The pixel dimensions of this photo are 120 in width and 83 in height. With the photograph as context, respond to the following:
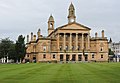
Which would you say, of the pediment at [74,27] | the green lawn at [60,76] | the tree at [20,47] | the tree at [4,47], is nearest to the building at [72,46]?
the pediment at [74,27]

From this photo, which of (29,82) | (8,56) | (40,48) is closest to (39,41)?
(40,48)

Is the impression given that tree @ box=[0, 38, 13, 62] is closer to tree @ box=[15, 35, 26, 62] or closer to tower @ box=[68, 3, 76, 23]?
tree @ box=[15, 35, 26, 62]

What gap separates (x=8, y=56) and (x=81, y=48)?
3297 centimetres

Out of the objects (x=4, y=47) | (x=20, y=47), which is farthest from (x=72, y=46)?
(x=4, y=47)

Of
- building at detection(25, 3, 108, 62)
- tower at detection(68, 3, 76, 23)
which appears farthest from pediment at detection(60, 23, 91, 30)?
tower at detection(68, 3, 76, 23)

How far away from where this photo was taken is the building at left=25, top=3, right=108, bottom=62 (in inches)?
5472

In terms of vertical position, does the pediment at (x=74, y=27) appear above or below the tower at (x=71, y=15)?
below

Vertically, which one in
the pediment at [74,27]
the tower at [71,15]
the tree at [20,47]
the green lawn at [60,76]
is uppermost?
the tower at [71,15]

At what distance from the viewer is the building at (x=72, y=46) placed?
5472 inches

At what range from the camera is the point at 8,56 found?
442ft

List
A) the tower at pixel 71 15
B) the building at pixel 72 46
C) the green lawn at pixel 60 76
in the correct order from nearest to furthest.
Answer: the green lawn at pixel 60 76 < the building at pixel 72 46 < the tower at pixel 71 15

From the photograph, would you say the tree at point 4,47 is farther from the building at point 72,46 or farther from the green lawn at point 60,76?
the green lawn at point 60,76

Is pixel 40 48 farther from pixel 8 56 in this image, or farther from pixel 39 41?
pixel 8 56

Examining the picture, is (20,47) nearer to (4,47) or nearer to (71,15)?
(4,47)
